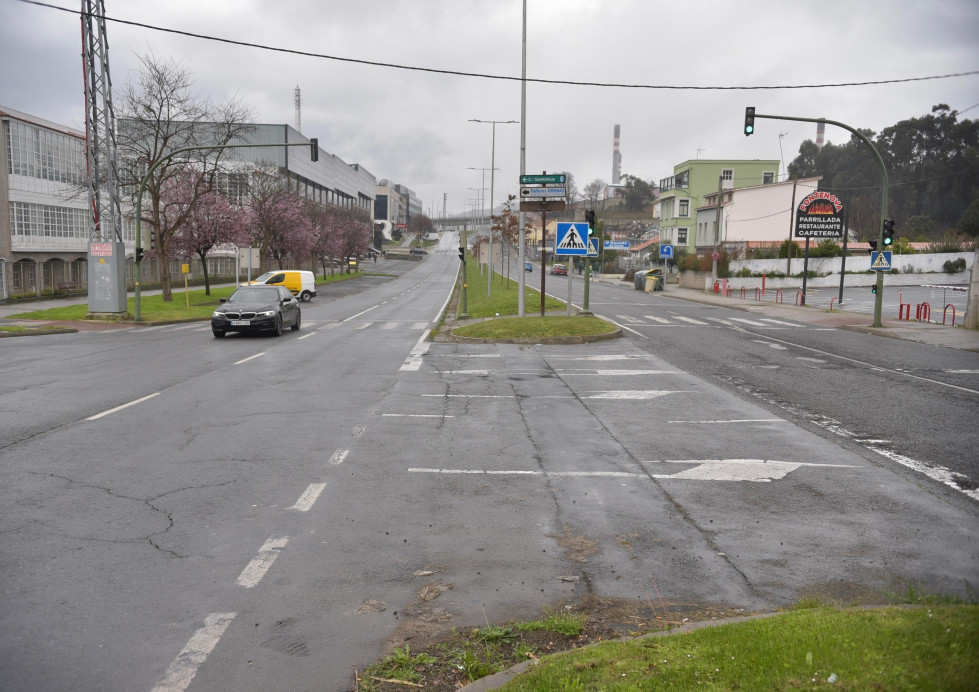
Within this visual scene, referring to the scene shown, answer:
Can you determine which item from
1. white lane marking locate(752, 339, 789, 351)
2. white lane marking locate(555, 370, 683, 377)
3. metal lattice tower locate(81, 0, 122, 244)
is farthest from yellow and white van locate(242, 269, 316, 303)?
white lane marking locate(555, 370, 683, 377)

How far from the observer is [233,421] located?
33.4 ft

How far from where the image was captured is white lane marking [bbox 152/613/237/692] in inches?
147

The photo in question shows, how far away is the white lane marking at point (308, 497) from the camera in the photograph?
652 cm

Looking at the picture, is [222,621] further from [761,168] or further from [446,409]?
[761,168]

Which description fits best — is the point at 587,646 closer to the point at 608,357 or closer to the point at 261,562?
the point at 261,562

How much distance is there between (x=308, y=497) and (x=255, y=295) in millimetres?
18140

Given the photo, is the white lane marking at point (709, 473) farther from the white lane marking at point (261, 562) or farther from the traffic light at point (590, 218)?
the traffic light at point (590, 218)

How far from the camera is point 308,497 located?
22.4 feet

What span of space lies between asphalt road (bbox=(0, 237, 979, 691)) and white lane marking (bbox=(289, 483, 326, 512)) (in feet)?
0.09

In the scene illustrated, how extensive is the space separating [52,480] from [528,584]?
502 cm

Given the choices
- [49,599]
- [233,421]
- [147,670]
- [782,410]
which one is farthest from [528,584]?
[782,410]

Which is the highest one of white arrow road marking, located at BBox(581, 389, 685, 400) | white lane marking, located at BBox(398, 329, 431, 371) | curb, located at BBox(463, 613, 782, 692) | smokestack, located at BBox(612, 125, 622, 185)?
smokestack, located at BBox(612, 125, 622, 185)

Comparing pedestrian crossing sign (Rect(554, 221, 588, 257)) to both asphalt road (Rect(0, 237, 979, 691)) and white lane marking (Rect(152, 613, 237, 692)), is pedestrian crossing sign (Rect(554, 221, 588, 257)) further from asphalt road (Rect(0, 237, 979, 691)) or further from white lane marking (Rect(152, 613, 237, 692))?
white lane marking (Rect(152, 613, 237, 692))

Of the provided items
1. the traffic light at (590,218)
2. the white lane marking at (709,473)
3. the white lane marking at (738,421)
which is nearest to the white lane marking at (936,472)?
the white lane marking at (709,473)
